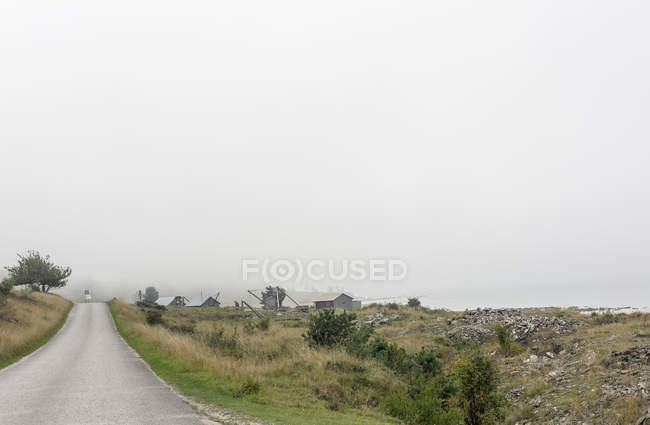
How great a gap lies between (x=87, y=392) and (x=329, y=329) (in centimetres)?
1375

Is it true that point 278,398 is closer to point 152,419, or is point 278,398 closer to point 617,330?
point 152,419

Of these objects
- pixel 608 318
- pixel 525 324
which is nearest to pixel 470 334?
pixel 525 324

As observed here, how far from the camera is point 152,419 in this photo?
8.67 m

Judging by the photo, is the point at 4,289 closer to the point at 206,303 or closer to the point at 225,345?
the point at 225,345


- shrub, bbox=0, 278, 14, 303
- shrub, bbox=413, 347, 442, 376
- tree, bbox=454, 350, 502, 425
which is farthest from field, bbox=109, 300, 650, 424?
shrub, bbox=0, 278, 14, 303

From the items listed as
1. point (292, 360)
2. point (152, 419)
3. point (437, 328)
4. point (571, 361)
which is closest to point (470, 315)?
point (437, 328)

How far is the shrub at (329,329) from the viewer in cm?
2273

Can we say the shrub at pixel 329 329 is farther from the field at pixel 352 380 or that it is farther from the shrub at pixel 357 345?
the field at pixel 352 380

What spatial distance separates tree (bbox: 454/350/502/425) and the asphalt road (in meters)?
10.1

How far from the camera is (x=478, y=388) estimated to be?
14.6 meters

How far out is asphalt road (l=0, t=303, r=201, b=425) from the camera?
9000 mm

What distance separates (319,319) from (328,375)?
7905 millimetres

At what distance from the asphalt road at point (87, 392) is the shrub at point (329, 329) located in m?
9.46

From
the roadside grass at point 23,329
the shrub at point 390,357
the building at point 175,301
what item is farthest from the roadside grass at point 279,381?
the building at point 175,301
